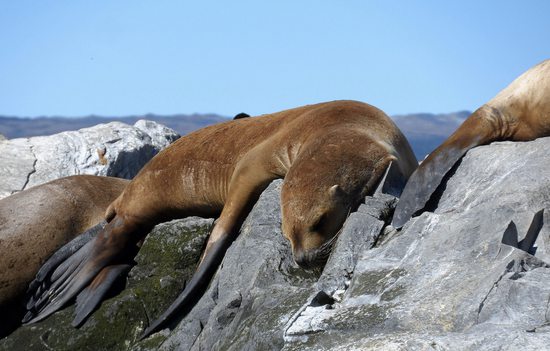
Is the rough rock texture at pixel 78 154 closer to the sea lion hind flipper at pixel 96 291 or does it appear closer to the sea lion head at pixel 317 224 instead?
the sea lion hind flipper at pixel 96 291

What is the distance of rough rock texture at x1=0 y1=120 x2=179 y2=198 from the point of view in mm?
12469

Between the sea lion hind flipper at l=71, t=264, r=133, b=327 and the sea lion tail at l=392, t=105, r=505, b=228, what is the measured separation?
2.88 m

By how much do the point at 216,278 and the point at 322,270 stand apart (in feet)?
3.68

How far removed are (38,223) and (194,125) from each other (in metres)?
129

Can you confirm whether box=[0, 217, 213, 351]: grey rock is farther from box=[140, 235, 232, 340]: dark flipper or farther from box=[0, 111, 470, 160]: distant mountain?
box=[0, 111, 470, 160]: distant mountain

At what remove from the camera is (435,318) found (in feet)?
16.6

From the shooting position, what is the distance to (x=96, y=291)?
8422 mm

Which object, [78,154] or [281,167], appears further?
[78,154]

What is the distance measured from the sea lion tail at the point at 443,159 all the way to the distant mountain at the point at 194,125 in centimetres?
10547

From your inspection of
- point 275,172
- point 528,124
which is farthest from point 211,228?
point 528,124

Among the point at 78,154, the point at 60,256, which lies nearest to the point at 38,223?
the point at 60,256

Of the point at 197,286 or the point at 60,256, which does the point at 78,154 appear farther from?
the point at 197,286

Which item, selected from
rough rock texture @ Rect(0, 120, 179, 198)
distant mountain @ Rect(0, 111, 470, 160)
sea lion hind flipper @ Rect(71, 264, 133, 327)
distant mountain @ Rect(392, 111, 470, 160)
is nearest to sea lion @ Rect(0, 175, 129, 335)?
sea lion hind flipper @ Rect(71, 264, 133, 327)

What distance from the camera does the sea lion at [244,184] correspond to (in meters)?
6.93
